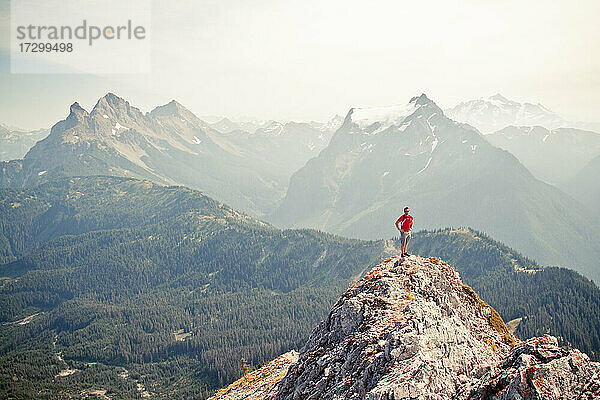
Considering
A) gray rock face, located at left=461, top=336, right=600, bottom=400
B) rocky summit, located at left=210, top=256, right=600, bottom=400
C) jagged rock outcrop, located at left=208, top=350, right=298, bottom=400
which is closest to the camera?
gray rock face, located at left=461, top=336, right=600, bottom=400

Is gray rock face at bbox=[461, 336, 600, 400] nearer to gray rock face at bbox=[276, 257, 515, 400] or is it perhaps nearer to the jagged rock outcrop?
gray rock face at bbox=[276, 257, 515, 400]

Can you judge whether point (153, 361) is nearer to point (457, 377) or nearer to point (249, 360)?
point (249, 360)

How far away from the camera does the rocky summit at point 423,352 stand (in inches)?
608

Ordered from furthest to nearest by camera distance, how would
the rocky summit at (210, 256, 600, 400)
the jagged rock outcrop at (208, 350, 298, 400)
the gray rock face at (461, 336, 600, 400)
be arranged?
the jagged rock outcrop at (208, 350, 298, 400), the rocky summit at (210, 256, 600, 400), the gray rock face at (461, 336, 600, 400)

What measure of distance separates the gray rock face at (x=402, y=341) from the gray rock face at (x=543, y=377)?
126 inches

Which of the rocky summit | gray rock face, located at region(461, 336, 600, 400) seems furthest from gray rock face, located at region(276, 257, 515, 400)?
gray rock face, located at region(461, 336, 600, 400)

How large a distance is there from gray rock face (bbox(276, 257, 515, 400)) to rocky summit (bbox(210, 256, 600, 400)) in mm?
60

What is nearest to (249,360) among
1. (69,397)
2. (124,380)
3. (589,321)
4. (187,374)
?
(187,374)

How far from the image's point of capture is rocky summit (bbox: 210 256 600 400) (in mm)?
15445

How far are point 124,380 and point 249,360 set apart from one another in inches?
2321

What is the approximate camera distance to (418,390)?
17953mm

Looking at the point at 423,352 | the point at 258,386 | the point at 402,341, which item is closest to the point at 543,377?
the point at 423,352

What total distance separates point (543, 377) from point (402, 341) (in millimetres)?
7523

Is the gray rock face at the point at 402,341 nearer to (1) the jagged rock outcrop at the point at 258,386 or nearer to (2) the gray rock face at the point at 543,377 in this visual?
(2) the gray rock face at the point at 543,377
